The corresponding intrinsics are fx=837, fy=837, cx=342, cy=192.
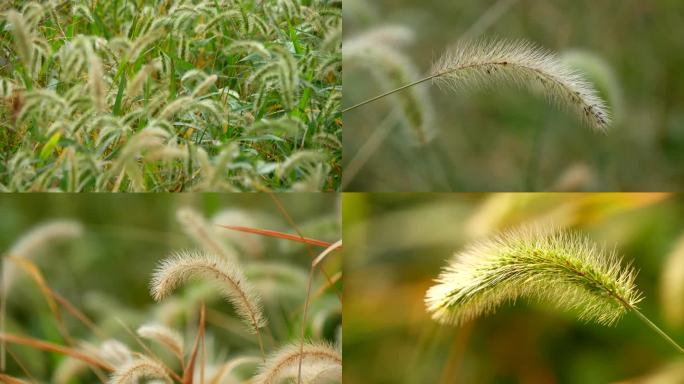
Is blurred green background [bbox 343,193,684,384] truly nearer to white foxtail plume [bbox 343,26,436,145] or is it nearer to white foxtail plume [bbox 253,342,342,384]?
white foxtail plume [bbox 253,342,342,384]

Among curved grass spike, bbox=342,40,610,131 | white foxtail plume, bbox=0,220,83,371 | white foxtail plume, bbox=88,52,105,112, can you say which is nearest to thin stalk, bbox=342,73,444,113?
curved grass spike, bbox=342,40,610,131

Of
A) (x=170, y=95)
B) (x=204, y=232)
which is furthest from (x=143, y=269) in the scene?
(x=170, y=95)

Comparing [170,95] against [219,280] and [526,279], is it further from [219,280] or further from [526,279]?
[526,279]

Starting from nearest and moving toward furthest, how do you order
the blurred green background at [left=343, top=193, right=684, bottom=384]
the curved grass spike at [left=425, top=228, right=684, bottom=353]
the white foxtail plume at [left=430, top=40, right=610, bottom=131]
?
the curved grass spike at [left=425, top=228, right=684, bottom=353]
the white foxtail plume at [left=430, top=40, right=610, bottom=131]
the blurred green background at [left=343, top=193, right=684, bottom=384]

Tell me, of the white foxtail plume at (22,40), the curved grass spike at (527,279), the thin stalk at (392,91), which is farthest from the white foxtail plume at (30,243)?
the curved grass spike at (527,279)

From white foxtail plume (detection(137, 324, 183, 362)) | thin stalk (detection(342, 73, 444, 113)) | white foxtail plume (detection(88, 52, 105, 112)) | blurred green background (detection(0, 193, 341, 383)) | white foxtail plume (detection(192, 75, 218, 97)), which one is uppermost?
thin stalk (detection(342, 73, 444, 113))

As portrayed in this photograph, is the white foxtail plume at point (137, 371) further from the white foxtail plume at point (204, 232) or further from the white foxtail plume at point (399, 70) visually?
the white foxtail plume at point (399, 70)
